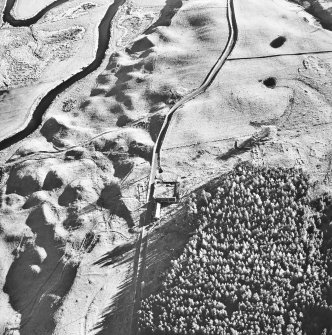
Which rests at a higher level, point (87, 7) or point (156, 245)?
point (87, 7)

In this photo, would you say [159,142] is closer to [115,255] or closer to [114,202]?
[114,202]

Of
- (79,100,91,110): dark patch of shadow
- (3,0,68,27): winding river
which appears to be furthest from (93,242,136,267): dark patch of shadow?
(3,0,68,27): winding river

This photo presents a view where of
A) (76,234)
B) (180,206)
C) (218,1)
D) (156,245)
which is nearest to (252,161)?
(180,206)

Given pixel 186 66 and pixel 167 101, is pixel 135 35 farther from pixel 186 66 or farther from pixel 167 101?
pixel 167 101

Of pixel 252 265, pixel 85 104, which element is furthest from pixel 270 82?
pixel 252 265

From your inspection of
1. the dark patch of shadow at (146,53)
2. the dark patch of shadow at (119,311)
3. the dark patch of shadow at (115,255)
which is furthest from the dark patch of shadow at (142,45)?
the dark patch of shadow at (119,311)

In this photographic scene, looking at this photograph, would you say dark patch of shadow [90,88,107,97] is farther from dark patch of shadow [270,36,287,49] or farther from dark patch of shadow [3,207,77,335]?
dark patch of shadow [270,36,287,49]
